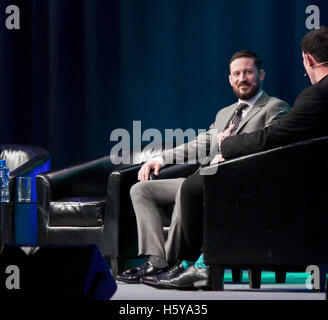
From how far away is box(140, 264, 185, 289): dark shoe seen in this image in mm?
3111

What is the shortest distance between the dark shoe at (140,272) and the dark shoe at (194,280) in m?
0.20

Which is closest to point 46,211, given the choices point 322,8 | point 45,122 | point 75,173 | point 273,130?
point 75,173

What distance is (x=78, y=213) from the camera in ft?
13.4

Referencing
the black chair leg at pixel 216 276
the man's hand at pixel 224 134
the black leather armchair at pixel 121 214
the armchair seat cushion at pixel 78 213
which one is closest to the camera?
the black chair leg at pixel 216 276

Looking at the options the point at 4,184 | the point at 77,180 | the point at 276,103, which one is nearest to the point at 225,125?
the point at 276,103

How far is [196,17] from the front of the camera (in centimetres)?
519

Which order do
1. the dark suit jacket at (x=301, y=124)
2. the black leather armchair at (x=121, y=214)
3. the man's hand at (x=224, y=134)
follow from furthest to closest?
the black leather armchair at (x=121, y=214), the man's hand at (x=224, y=134), the dark suit jacket at (x=301, y=124)

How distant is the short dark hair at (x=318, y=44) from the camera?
2.78 m

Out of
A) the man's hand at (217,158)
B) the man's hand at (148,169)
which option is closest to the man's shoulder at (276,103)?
the man's hand at (217,158)

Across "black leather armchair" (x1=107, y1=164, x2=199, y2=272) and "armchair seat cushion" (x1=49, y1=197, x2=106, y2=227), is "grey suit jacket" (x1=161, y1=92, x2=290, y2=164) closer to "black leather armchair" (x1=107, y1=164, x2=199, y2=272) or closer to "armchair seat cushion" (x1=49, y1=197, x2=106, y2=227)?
"black leather armchair" (x1=107, y1=164, x2=199, y2=272)

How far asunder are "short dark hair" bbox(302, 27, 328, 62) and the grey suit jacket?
Result: 541 millimetres

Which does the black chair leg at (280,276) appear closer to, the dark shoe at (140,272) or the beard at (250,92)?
the dark shoe at (140,272)

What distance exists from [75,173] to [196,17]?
5.28 feet

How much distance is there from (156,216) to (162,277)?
0.38m
